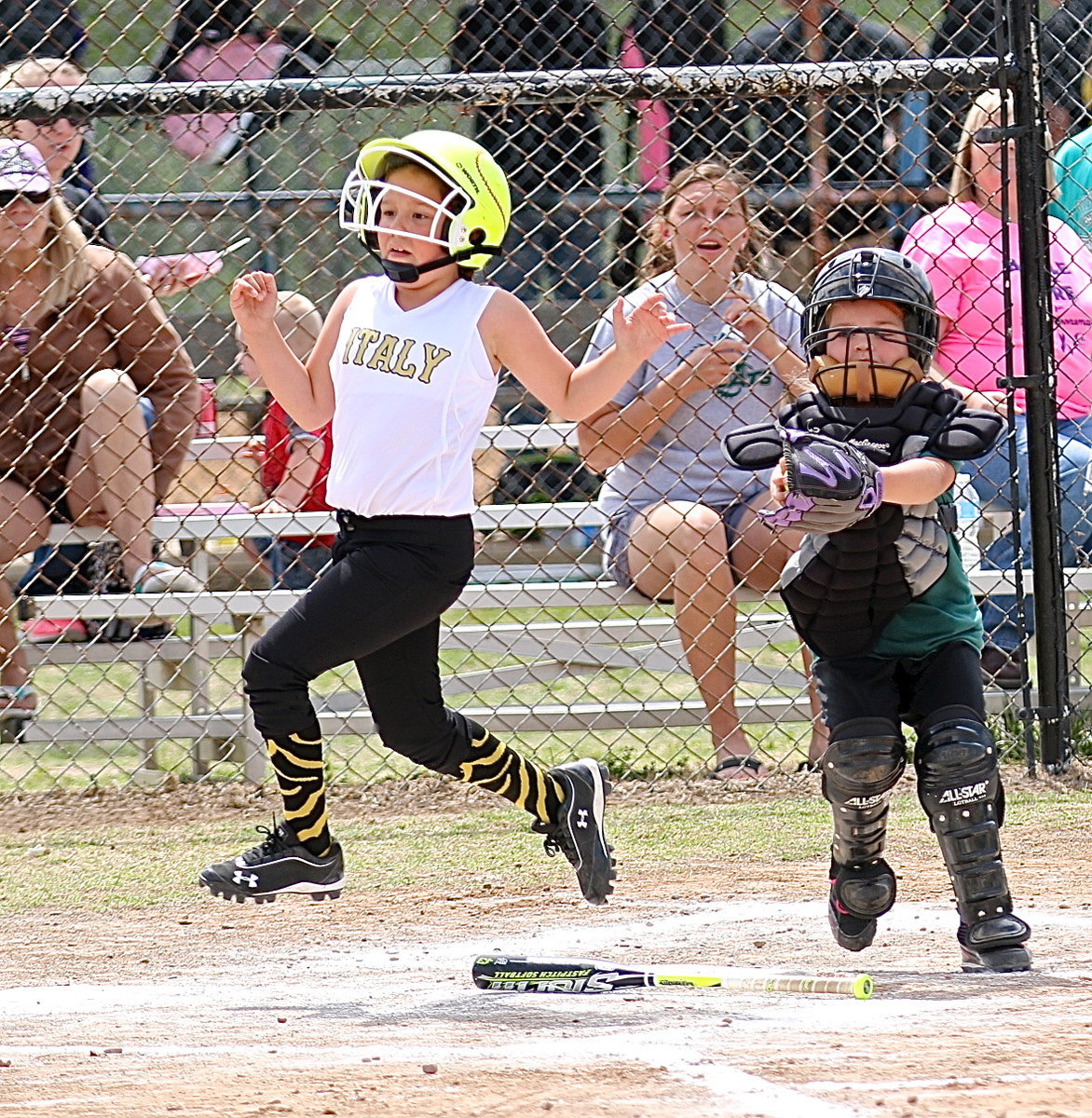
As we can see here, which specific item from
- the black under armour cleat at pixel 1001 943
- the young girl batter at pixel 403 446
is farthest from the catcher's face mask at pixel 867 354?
the black under armour cleat at pixel 1001 943

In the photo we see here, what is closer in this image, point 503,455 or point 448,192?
point 448,192

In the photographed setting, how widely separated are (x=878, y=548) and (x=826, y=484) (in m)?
0.31

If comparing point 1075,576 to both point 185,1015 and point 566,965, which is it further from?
point 185,1015

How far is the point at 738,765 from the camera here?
17.2ft

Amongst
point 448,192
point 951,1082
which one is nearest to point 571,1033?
point 951,1082

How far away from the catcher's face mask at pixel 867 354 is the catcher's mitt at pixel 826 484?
22cm

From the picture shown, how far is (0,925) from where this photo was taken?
12.9 ft

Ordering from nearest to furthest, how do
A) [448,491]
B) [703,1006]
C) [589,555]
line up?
[703,1006], [448,491], [589,555]

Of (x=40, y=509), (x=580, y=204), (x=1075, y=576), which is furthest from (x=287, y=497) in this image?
(x=1075, y=576)

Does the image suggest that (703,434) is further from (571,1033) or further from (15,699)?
(571,1033)

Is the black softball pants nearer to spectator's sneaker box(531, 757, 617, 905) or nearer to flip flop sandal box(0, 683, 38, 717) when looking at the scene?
spectator's sneaker box(531, 757, 617, 905)

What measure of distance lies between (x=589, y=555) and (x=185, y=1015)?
189 inches

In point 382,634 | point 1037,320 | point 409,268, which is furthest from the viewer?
point 1037,320

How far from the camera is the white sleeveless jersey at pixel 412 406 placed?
3494 millimetres
